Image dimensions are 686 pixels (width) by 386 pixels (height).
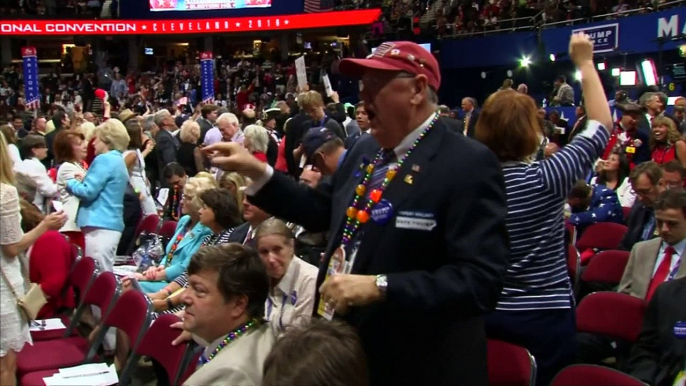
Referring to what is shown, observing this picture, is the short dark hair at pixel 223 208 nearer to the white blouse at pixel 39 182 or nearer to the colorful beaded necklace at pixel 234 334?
the colorful beaded necklace at pixel 234 334

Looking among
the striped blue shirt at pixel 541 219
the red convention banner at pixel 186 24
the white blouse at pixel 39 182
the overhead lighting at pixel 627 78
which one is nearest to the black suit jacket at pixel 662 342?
the striped blue shirt at pixel 541 219

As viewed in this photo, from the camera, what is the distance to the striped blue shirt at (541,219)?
2.29 meters

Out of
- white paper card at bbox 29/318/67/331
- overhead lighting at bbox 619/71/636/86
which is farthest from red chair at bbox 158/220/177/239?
overhead lighting at bbox 619/71/636/86

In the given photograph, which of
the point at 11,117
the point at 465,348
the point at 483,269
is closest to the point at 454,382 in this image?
the point at 465,348

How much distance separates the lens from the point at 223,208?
4148 millimetres

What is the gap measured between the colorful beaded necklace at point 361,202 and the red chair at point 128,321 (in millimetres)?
2025

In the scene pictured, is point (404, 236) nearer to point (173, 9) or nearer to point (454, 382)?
point (454, 382)

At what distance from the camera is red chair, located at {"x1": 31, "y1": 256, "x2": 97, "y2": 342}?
14.3ft

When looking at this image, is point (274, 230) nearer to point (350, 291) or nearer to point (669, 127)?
point (350, 291)

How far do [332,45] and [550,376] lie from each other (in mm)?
27536

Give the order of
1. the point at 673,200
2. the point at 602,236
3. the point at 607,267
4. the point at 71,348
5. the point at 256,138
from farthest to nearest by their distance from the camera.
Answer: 1. the point at 256,138
2. the point at 602,236
3. the point at 607,267
4. the point at 71,348
5. the point at 673,200

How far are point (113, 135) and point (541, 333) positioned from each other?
3793 millimetres

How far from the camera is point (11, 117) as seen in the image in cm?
1210

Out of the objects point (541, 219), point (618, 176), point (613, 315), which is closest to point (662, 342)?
point (613, 315)
